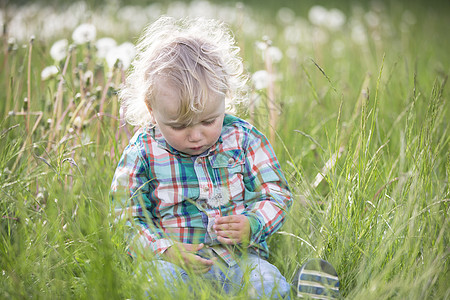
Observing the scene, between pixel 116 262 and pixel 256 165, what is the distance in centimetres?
43

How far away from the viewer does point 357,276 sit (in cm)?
111

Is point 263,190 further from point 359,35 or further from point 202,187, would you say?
point 359,35

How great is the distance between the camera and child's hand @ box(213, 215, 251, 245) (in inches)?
46.8

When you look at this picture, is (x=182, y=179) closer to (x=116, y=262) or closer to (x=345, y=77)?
(x=116, y=262)

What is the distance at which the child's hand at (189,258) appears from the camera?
3.75 ft

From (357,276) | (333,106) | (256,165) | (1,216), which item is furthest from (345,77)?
(1,216)

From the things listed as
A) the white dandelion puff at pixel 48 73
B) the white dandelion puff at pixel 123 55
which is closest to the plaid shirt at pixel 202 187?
the white dandelion puff at pixel 123 55

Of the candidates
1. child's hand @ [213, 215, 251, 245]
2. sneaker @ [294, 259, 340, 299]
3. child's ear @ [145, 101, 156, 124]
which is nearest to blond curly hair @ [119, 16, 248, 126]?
child's ear @ [145, 101, 156, 124]

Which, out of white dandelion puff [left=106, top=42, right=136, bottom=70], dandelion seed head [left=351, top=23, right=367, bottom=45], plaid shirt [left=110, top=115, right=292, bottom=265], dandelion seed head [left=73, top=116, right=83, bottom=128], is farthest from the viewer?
dandelion seed head [left=351, top=23, right=367, bottom=45]

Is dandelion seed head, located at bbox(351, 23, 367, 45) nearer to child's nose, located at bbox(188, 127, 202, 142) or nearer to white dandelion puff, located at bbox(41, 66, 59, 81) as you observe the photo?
white dandelion puff, located at bbox(41, 66, 59, 81)

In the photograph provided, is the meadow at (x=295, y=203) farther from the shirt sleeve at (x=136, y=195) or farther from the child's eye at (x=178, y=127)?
the child's eye at (x=178, y=127)

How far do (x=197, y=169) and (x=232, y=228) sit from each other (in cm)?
18

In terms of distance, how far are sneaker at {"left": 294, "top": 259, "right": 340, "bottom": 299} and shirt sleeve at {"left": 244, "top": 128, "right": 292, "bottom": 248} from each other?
239 millimetres

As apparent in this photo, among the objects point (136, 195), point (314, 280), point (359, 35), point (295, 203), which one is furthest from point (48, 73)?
point (359, 35)
